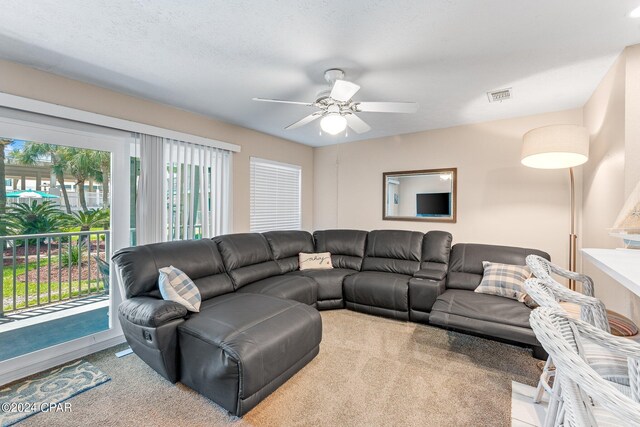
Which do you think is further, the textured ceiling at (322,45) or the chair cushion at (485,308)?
the chair cushion at (485,308)

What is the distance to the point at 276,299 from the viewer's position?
2537 mm

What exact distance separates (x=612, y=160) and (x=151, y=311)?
3.86 metres

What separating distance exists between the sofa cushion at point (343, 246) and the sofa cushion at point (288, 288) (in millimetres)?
845

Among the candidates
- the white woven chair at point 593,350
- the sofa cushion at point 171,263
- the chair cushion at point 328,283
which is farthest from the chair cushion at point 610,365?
the sofa cushion at point 171,263

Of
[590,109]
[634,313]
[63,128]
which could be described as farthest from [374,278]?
[63,128]

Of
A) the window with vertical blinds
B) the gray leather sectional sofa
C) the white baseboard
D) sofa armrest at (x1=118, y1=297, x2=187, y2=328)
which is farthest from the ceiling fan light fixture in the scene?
the white baseboard

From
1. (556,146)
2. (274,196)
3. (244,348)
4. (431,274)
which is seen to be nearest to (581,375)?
(244,348)

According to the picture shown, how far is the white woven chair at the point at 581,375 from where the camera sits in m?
0.61

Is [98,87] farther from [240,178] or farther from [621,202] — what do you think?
[621,202]

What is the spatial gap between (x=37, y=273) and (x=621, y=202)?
533cm

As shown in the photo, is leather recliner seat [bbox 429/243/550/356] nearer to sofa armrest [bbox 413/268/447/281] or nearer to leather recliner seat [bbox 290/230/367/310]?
sofa armrest [bbox 413/268/447/281]

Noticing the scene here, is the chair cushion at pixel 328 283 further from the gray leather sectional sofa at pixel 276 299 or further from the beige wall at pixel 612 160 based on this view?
the beige wall at pixel 612 160

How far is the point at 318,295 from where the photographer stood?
363cm

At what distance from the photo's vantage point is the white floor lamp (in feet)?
7.89
